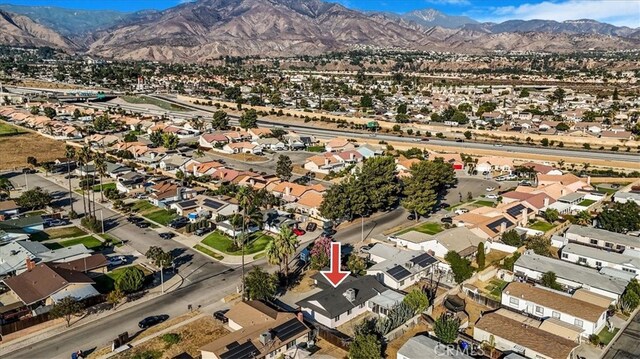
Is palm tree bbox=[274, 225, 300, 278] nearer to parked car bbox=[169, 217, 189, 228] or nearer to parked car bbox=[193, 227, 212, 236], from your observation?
parked car bbox=[193, 227, 212, 236]

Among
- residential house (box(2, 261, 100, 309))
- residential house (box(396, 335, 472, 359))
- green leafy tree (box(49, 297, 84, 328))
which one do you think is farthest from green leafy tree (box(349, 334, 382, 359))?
residential house (box(2, 261, 100, 309))

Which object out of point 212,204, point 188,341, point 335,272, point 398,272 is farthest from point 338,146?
point 188,341

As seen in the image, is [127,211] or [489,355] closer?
[489,355]

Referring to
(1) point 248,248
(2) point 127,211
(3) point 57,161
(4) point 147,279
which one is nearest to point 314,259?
(1) point 248,248

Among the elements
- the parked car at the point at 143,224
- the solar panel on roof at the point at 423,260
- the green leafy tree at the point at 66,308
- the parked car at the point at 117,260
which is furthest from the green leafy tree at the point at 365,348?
the parked car at the point at 143,224

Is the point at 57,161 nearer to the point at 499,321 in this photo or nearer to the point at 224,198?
the point at 224,198

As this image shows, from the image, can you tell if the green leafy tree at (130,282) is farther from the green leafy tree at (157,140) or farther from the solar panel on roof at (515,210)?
the green leafy tree at (157,140)

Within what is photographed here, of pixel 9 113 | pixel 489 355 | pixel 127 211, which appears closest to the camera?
pixel 489 355
